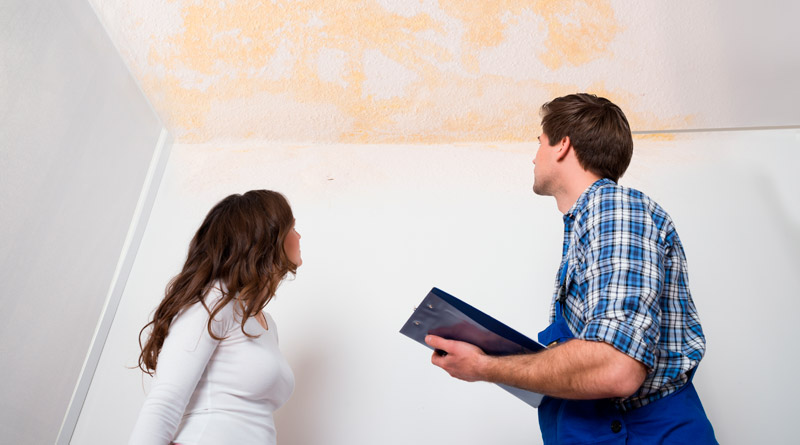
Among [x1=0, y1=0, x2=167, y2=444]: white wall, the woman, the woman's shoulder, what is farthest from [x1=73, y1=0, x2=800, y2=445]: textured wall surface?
the woman's shoulder

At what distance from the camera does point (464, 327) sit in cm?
103

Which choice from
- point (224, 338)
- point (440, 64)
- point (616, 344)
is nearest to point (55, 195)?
point (224, 338)

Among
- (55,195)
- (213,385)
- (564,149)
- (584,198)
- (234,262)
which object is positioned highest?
(564,149)

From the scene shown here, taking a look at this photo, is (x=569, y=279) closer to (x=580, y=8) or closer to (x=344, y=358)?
(x=344, y=358)

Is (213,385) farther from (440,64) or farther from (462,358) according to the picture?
(440,64)

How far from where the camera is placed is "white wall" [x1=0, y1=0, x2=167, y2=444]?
1386mm

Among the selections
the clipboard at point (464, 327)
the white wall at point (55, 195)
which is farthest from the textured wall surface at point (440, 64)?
the clipboard at point (464, 327)

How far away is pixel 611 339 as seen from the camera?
0.88 meters

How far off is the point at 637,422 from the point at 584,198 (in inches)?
16.4

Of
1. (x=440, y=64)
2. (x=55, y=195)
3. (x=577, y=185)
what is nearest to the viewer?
(x=577, y=185)

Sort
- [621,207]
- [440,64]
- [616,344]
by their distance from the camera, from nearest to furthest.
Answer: [616,344]
[621,207]
[440,64]

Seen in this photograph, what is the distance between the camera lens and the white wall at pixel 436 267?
1.65 metres

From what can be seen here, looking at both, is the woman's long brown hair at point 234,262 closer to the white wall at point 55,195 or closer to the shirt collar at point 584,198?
the white wall at point 55,195

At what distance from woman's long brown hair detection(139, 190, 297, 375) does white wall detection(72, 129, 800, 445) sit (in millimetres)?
452
